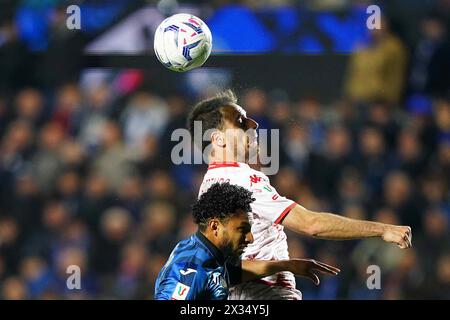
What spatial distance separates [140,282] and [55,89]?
2.48 meters

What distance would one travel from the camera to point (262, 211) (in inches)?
243

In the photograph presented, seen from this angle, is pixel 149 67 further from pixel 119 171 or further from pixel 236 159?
pixel 236 159

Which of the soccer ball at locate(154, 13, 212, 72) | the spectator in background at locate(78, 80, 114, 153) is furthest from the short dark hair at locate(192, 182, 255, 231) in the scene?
the spectator in background at locate(78, 80, 114, 153)

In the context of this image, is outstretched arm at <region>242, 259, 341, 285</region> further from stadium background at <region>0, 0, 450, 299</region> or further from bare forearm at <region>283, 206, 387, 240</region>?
stadium background at <region>0, 0, 450, 299</region>

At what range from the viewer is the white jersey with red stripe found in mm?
6156

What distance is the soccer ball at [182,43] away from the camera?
7.03 meters

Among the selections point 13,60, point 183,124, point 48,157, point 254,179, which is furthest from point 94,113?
point 254,179

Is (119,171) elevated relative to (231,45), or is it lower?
lower

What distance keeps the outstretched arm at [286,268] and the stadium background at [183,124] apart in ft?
10.9

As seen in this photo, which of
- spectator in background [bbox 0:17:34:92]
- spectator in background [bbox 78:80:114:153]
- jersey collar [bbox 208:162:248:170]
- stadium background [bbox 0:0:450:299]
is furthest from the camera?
spectator in background [bbox 0:17:34:92]

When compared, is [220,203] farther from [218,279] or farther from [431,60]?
[431,60]

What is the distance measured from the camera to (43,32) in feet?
37.0

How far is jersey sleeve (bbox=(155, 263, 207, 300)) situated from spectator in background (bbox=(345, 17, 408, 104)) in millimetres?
5314

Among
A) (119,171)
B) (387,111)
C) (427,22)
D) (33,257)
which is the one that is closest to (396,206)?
(387,111)
